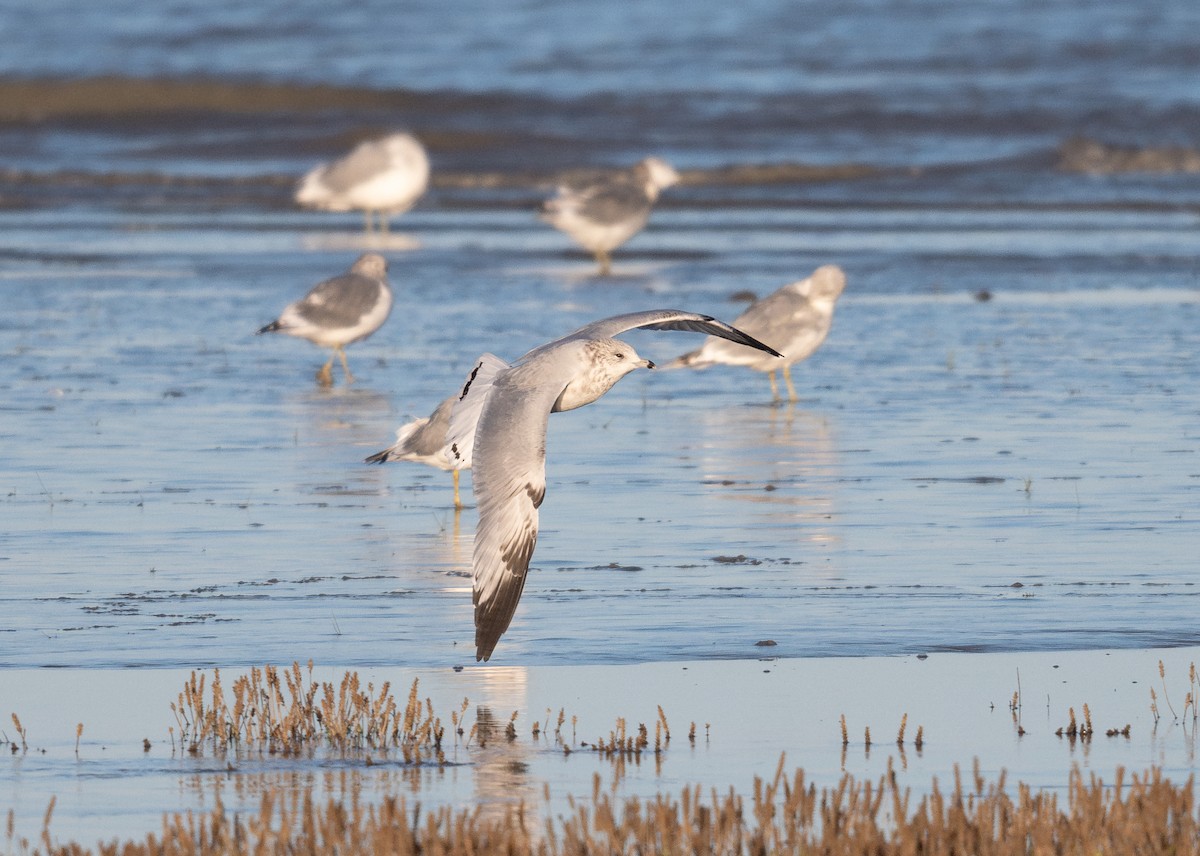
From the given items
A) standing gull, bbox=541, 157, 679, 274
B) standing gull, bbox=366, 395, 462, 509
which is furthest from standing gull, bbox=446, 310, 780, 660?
standing gull, bbox=541, 157, 679, 274

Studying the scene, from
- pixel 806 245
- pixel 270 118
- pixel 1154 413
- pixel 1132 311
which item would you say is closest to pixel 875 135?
pixel 270 118

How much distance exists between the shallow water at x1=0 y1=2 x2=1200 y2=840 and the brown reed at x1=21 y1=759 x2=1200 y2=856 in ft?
1.76

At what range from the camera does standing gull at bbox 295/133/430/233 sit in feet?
82.5

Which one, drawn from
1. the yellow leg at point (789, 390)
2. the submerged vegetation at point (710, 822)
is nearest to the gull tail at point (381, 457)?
the yellow leg at point (789, 390)

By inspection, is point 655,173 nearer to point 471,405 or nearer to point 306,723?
point 471,405

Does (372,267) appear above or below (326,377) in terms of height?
above

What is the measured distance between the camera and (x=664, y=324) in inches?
312

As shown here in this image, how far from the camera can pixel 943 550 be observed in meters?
9.02

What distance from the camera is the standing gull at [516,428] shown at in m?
6.68

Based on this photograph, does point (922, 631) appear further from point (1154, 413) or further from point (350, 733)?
point (1154, 413)


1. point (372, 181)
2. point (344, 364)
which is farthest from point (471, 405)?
point (372, 181)

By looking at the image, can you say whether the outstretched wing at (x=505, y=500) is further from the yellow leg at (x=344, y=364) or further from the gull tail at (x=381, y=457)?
the yellow leg at (x=344, y=364)

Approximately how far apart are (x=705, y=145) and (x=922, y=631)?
2890cm

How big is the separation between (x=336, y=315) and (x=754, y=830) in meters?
9.58
